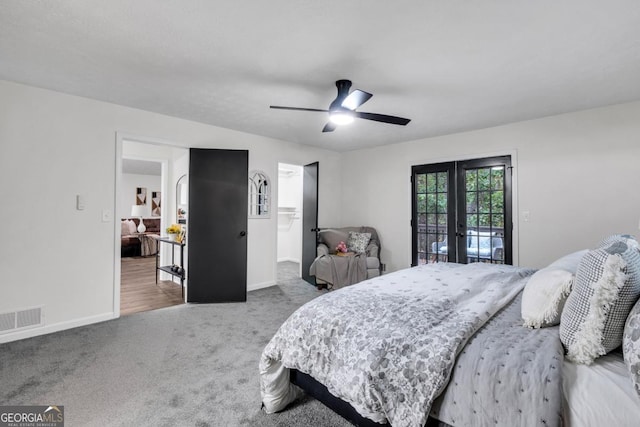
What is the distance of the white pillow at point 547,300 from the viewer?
1.39 meters

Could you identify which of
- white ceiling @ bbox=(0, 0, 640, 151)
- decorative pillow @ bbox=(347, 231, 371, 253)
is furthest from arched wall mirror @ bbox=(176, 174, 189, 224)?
decorative pillow @ bbox=(347, 231, 371, 253)

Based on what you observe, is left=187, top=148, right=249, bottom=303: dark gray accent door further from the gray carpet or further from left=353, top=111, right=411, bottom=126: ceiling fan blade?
left=353, top=111, right=411, bottom=126: ceiling fan blade

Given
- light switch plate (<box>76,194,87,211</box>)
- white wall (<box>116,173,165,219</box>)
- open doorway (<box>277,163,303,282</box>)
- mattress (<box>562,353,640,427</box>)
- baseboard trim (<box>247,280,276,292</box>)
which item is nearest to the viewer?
mattress (<box>562,353,640,427</box>)

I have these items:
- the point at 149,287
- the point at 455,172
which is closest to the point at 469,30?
the point at 455,172

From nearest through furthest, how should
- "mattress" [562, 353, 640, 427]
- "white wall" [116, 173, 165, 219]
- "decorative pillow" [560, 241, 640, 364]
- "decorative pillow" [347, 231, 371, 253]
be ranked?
"mattress" [562, 353, 640, 427], "decorative pillow" [560, 241, 640, 364], "decorative pillow" [347, 231, 371, 253], "white wall" [116, 173, 165, 219]

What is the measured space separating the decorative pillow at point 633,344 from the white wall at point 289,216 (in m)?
6.35

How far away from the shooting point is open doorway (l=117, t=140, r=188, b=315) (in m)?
4.17

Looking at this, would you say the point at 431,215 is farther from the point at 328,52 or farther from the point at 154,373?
the point at 154,373

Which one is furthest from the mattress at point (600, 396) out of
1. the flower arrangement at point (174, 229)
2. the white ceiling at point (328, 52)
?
the flower arrangement at point (174, 229)

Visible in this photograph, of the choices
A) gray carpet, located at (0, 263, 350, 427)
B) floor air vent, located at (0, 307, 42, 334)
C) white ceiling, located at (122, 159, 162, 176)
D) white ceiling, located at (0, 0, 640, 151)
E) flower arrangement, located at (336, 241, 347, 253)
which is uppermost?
white ceiling, located at (122, 159, 162, 176)

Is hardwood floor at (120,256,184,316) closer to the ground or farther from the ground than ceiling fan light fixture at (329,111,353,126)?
closer to the ground

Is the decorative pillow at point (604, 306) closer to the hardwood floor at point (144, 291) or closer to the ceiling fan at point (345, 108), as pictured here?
the ceiling fan at point (345, 108)

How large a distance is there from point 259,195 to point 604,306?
4267 millimetres

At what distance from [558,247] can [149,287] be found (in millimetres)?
5856
